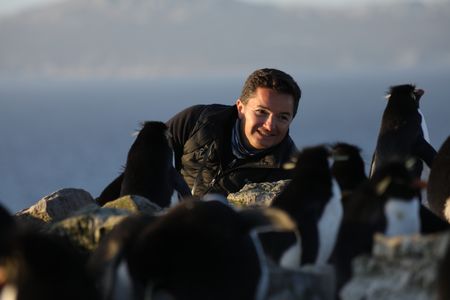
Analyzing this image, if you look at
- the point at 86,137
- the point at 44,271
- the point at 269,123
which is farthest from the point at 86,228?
the point at 86,137

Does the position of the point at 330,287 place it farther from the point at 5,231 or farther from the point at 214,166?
the point at 214,166

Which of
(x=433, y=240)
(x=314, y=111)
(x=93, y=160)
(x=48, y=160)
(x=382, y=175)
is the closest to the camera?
(x=433, y=240)

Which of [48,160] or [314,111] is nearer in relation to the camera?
[48,160]

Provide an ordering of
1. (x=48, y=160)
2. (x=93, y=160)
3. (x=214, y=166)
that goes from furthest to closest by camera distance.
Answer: (x=48, y=160)
(x=93, y=160)
(x=214, y=166)

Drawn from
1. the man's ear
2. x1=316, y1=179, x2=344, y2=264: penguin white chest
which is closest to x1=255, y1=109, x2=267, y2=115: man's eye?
the man's ear

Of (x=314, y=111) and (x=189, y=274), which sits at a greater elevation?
(x=189, y=274)

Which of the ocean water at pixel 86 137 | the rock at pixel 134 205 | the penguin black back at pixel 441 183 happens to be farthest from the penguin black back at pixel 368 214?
the ocean water at pixel 86 137

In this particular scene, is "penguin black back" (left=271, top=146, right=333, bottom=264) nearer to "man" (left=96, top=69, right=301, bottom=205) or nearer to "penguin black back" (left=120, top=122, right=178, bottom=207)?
"penguin black back" (left=120, top=122, right=178, bottom=207)

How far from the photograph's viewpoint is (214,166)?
7277 mm

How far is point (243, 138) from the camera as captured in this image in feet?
24.0

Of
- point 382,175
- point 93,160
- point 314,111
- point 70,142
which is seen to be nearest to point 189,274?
point 382,175

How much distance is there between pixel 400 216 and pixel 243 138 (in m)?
3.21

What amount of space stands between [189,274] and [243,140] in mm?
3699

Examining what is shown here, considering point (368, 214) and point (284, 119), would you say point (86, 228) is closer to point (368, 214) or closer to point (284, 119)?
point (368, 214)
